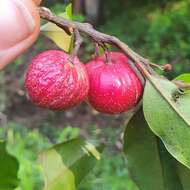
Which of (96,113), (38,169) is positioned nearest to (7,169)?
(38,169)

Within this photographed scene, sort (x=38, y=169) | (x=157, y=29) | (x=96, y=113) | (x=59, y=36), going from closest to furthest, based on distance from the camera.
Answer: (x=59, y=36) < (x=38, y=169) < (x=96, y=113) < (x=157, y=29)

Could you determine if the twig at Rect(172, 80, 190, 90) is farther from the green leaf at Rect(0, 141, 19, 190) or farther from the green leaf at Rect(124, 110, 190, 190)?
the green leaf at Rect(0, 141, 19, 190)

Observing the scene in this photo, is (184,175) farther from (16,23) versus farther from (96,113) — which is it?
(96,113)

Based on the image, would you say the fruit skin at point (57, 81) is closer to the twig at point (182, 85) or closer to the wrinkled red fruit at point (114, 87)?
the wrinkled red fruit at point (114, 87)

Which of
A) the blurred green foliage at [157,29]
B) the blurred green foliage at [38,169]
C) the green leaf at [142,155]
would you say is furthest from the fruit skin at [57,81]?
the blurred green foliage at [157,29]

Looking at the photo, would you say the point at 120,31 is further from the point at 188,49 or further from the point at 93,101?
the point at 93,101

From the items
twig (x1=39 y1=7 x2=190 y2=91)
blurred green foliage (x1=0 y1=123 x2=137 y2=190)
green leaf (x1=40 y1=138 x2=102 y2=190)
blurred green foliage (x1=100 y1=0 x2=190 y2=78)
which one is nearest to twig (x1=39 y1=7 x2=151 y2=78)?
twig (x1=39 y1=7 x2=190 y2=91)
